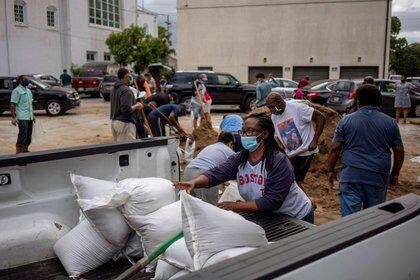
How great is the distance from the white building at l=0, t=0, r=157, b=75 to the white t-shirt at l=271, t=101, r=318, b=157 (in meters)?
27.1

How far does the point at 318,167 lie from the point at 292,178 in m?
5.27

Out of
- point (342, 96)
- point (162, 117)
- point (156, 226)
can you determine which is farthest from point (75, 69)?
point (156, 226)

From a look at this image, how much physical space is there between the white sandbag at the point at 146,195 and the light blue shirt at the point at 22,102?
6.99 m

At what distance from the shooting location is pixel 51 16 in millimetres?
32719

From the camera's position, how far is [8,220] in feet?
10.3

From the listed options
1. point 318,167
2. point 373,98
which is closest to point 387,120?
point 373,98

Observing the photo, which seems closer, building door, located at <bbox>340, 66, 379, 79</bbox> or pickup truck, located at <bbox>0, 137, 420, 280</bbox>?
pickup truck, located at <bbox>0, 137, 420, 280</bbox>

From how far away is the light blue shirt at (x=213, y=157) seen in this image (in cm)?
404

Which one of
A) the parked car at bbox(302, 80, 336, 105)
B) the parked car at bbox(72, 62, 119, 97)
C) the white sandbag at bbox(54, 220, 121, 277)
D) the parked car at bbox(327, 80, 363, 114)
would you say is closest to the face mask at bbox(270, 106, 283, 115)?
the white sandbag at bbox(54, 220, 121, 277)

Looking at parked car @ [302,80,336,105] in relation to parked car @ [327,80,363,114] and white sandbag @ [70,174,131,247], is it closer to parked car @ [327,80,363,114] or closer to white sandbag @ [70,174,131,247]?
parked car @ [327,80,363,114]

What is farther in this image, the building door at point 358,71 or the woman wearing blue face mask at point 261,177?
the building door at point 358,71

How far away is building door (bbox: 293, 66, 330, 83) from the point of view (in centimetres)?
3303

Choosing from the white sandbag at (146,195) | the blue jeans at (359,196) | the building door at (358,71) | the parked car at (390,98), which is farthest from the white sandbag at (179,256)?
the building door at (358,71)

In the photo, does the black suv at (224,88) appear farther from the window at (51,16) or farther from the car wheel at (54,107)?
the window at (51,16)
